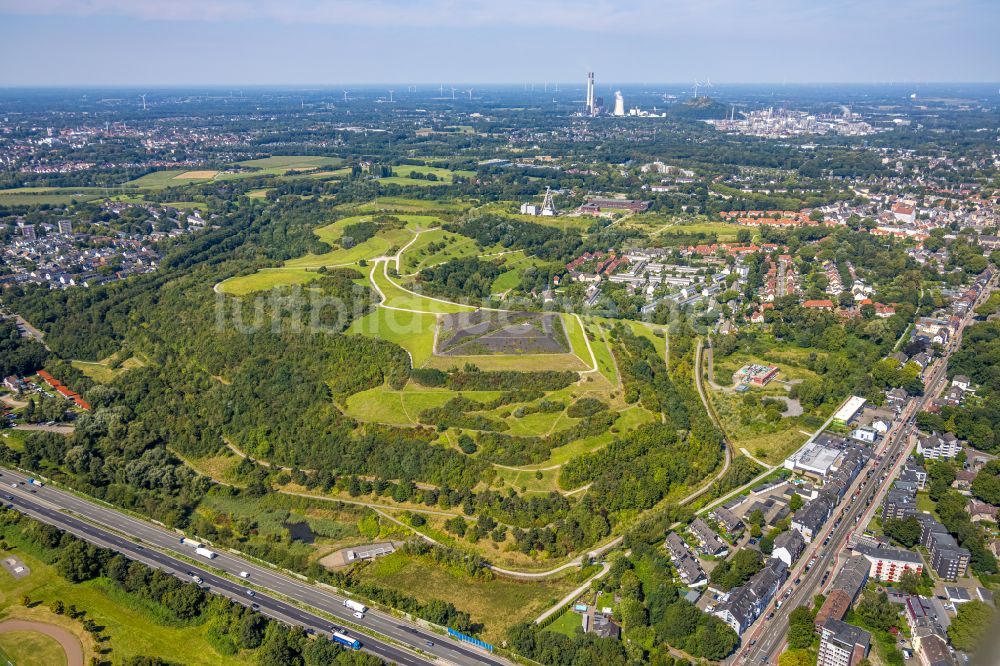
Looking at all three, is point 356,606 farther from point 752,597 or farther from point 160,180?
point 160,180

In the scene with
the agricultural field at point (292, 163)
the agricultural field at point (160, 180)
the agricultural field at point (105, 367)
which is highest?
the agricultural field at point (292, 163)

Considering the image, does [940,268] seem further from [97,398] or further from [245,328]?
[97,398]

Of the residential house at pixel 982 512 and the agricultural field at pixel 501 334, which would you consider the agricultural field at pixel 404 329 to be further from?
the residential house at pixel 982 512

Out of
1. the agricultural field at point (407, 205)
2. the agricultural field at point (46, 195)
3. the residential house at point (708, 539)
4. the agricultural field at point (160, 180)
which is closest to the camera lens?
the residential house at point (708, 539)

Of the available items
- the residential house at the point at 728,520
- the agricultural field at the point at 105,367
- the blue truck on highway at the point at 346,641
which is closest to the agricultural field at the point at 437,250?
the agricultural field at the point at 105,367

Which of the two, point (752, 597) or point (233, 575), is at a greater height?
point (752, 597)

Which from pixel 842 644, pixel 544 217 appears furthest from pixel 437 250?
pixel 842 644

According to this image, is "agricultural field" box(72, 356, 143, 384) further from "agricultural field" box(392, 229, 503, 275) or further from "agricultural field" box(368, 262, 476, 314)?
"agricultural field" box(392, 229, 503, 275)
